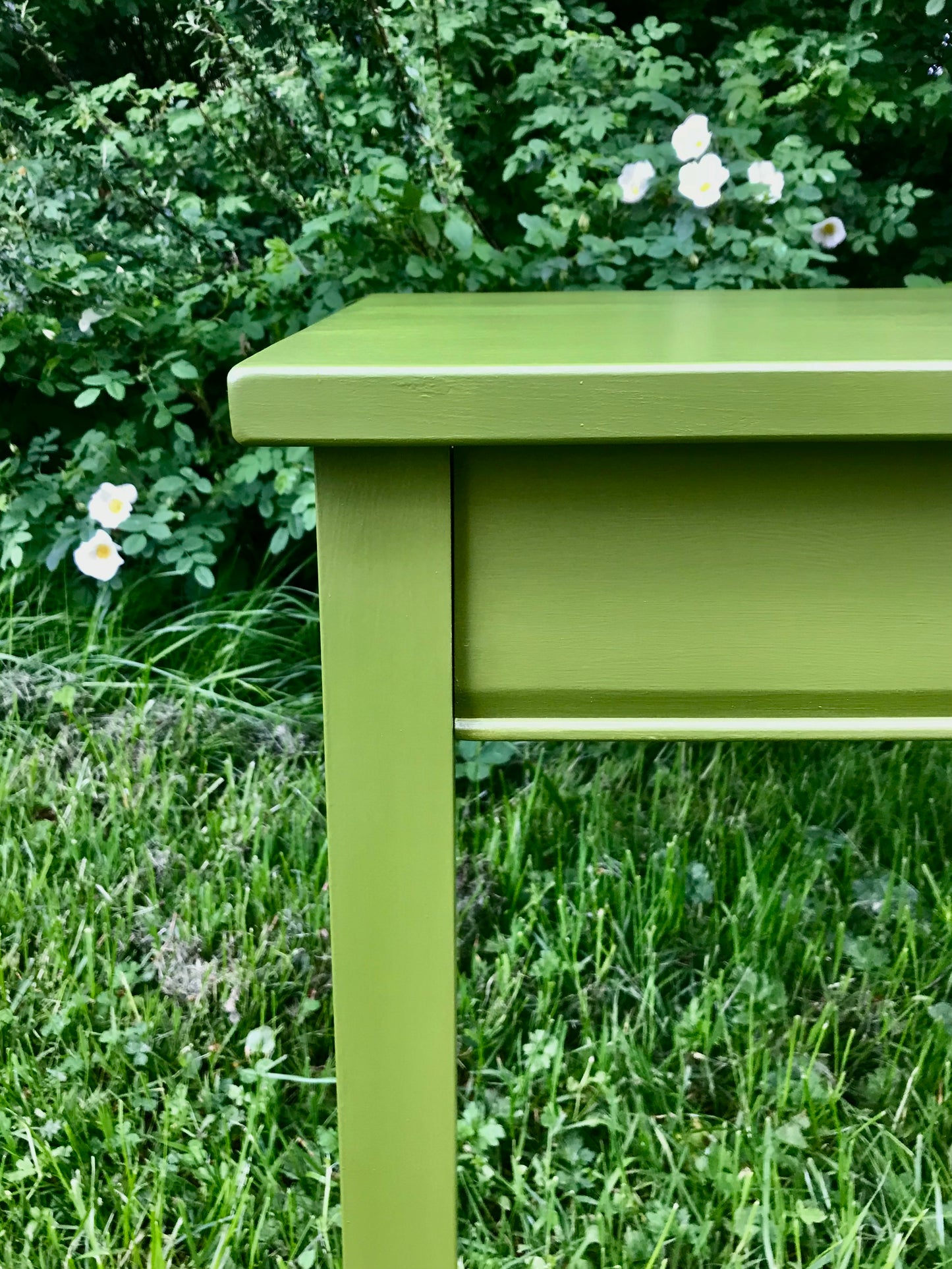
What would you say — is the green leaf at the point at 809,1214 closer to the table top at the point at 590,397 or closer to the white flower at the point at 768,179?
the table top at the point at 590,397

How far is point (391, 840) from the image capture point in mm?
583

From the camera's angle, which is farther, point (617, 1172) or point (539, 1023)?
point (539, 1023)

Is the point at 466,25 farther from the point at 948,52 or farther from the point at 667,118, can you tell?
the point at 948,52

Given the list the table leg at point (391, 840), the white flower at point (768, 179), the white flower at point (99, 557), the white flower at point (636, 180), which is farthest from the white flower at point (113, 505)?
the table leg at point (391, 840)

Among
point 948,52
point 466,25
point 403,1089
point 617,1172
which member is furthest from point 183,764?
point 948,52

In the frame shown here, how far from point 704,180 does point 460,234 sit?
1.23 feet

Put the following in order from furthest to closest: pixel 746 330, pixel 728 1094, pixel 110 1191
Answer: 1. pixel 728 1094
2. pixel 110 1191
3. pixel 746 330

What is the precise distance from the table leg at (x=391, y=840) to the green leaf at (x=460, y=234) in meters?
1.06

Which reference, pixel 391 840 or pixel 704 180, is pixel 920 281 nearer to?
pixel 704 180

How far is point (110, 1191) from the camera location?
3.13 feet

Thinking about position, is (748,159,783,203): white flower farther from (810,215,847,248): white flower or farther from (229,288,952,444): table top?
(229,288,952,444): table top

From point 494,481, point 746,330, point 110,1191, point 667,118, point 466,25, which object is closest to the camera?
point 494,481

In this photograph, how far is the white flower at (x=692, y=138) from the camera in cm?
156

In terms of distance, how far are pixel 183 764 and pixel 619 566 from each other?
44.1 inches
